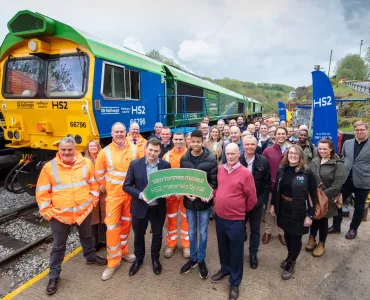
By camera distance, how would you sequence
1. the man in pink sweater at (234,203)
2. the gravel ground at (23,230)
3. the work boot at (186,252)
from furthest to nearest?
the gravel ground at (23,230), the work boot at (186,252), the man in pink sweater at (234,203)

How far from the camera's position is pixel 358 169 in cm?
412

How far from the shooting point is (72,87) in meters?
4.74

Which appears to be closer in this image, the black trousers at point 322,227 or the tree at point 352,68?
the black trousers at point 322,227

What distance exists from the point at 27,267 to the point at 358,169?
5.44m

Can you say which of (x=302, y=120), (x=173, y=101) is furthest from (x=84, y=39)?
(x=302, y=120)

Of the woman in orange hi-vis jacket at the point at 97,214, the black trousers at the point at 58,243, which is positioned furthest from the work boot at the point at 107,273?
the woman in orange hi-vis jacket at the point at 97,214

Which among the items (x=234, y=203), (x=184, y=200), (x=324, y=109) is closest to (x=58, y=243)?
(x=184, y=200)

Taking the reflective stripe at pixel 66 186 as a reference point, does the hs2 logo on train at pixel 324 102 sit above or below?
above

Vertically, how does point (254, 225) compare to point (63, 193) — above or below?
below

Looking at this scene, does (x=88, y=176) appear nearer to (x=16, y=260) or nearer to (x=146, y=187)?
(x=146, y=187)

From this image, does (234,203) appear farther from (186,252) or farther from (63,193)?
(63,193)

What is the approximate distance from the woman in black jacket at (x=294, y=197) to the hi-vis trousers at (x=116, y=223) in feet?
6.87

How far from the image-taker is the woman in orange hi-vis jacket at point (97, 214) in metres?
3.63

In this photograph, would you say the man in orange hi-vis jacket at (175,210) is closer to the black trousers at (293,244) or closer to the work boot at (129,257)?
the work boot at (129,257)
